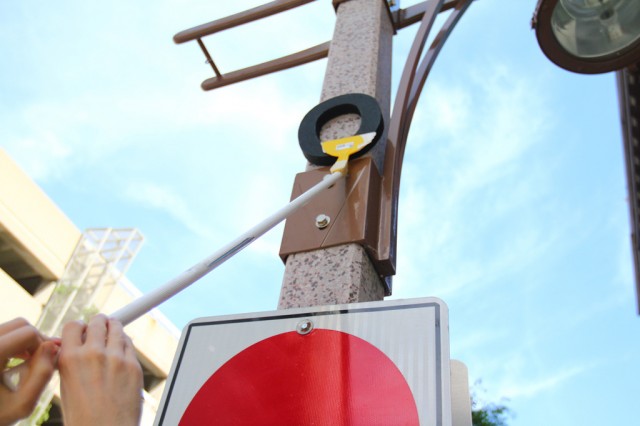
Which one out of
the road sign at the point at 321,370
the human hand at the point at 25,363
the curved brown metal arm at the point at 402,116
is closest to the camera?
the human hand at the point at 25,363

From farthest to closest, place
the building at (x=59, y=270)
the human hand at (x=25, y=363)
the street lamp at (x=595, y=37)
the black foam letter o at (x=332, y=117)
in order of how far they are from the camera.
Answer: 1. the building at (x=59, y=270)
2. the street lamp at (x=595, y=37)
3. the black foam letter o at (x=332, y=117)
4. the human hand at (x=25, y=363)

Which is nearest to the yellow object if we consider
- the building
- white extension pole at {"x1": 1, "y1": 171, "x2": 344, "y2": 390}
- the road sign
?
white extension pole at {"x1": 1, "y1": 171, "x2": 344, "y2": 390}

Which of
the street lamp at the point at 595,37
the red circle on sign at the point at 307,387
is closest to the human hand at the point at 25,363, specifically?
the red circle on sign at the point at 307,387

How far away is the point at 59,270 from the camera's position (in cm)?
1672

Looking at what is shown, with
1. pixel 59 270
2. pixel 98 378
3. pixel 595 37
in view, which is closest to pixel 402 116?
pixel 595 37

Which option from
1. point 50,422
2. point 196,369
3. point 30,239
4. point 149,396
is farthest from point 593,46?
point 50,422

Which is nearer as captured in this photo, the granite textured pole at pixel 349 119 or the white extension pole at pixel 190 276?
the white extension pole at pixel 190 276

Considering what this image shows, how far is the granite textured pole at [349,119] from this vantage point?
1399mm

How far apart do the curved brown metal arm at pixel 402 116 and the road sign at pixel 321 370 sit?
0.49 metres

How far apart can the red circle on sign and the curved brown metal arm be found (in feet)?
1.73

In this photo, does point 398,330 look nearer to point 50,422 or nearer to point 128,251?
point 128,251

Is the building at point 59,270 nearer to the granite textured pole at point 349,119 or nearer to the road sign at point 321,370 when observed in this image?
the granite textured pole at point 349,119

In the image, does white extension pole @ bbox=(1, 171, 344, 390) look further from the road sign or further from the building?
the building

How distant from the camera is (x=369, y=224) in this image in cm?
153
